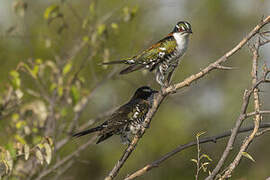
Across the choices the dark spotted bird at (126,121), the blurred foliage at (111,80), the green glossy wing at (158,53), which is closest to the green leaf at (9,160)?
the blurred foliage at (111,80)

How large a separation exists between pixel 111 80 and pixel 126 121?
319 inches

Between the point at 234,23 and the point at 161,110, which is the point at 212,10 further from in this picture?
the point at 161,110

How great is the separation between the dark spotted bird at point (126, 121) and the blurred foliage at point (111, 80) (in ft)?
1.55

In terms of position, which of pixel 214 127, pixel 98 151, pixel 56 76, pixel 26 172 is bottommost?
pixel 214 127

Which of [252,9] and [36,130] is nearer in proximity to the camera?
[36,130]

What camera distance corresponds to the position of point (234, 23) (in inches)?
774

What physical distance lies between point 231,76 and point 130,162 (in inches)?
224

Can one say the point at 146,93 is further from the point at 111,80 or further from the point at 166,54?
the point at 111,80

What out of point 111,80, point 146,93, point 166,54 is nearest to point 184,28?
point 166,54

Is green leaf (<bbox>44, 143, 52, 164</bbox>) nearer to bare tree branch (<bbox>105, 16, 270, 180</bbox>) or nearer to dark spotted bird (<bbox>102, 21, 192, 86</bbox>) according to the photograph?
bare tree branch (<bbox>105, 16, 270, 180</bbox>)

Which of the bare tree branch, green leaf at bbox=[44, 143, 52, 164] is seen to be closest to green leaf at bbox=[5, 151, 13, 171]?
green leaf at bbox=[44, 143, 52, 164]

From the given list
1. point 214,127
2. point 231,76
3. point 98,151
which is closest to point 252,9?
point 231,76

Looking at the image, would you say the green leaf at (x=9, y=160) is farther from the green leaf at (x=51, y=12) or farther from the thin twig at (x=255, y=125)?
the green leaf at (x=51, y=12)

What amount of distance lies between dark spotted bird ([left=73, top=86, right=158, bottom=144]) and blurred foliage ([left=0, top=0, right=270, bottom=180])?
18.6 inches
